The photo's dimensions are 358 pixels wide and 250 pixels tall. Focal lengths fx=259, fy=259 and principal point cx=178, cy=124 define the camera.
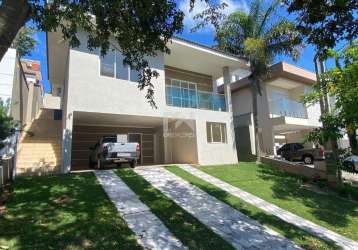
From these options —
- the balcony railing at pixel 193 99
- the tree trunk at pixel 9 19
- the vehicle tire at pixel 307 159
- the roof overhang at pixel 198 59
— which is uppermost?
the roof overhang at pixel 198 59

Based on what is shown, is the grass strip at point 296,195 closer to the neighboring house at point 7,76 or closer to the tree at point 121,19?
the tree at point 121,19

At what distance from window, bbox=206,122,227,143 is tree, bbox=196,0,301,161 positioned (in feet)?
7.20

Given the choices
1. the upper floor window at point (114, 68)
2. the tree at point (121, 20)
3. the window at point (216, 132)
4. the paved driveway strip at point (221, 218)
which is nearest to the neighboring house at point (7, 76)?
the upper floor window at point (114, 68)

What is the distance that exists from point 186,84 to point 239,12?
19.6 ft

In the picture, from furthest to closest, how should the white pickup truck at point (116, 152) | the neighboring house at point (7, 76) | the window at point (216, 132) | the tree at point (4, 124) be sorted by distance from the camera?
the window at point (216, 132), the white pickup truck at point (116, 152), the neighboring house at point (7, 76), the tree at point (4, 124)

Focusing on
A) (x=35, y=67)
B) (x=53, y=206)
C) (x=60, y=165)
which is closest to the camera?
(x=53, y=206)

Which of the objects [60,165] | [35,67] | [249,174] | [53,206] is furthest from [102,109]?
[35,67]

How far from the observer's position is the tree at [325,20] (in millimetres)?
5237

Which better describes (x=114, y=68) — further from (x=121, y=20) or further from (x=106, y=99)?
(x=121, y=20)

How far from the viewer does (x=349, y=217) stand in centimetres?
890

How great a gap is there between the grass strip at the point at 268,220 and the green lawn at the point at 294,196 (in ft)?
4.29

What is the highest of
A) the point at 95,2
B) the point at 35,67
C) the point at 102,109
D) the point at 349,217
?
the point at 35,67

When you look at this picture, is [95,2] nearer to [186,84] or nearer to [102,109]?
[102,109]

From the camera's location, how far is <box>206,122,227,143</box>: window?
16.4 meters
